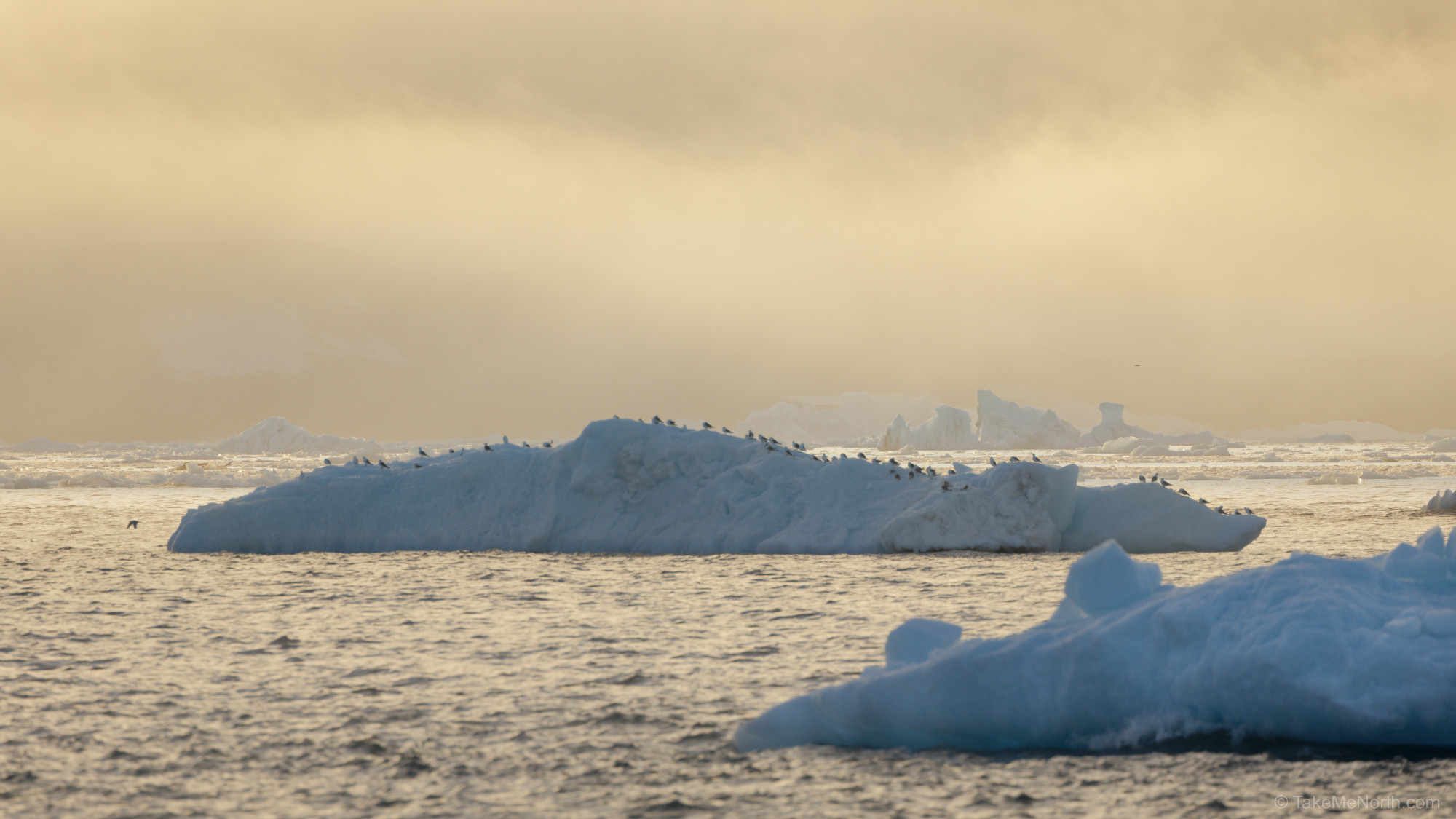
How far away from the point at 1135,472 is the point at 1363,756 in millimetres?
41885

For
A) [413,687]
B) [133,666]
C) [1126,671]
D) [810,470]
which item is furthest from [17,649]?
[810,470]

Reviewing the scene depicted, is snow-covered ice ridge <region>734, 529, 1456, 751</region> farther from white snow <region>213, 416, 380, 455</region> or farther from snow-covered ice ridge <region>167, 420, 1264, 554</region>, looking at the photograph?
white snow <region>213, 416, 380, 455</region>

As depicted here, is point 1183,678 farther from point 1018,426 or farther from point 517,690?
point 1018,426

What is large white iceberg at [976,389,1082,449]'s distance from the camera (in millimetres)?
74938

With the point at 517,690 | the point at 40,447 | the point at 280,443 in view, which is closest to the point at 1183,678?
the point at 517,690

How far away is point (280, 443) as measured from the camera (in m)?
73.6

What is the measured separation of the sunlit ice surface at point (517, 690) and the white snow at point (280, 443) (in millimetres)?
57762

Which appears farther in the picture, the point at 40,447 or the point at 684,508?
the point at 40,447

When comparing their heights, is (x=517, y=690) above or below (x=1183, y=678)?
below

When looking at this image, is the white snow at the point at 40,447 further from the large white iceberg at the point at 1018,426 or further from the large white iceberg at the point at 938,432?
the large white iceberg at the point at 1018,426

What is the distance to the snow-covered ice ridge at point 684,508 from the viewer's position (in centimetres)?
1816

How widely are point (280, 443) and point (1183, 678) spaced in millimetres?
74519

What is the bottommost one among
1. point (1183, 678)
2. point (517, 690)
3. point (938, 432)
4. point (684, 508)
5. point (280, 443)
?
point (517, 690)

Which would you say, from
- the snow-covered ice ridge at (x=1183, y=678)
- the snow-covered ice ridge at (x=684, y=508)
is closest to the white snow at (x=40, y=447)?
the snow-covered ice ridge at (x=684, y=508)
